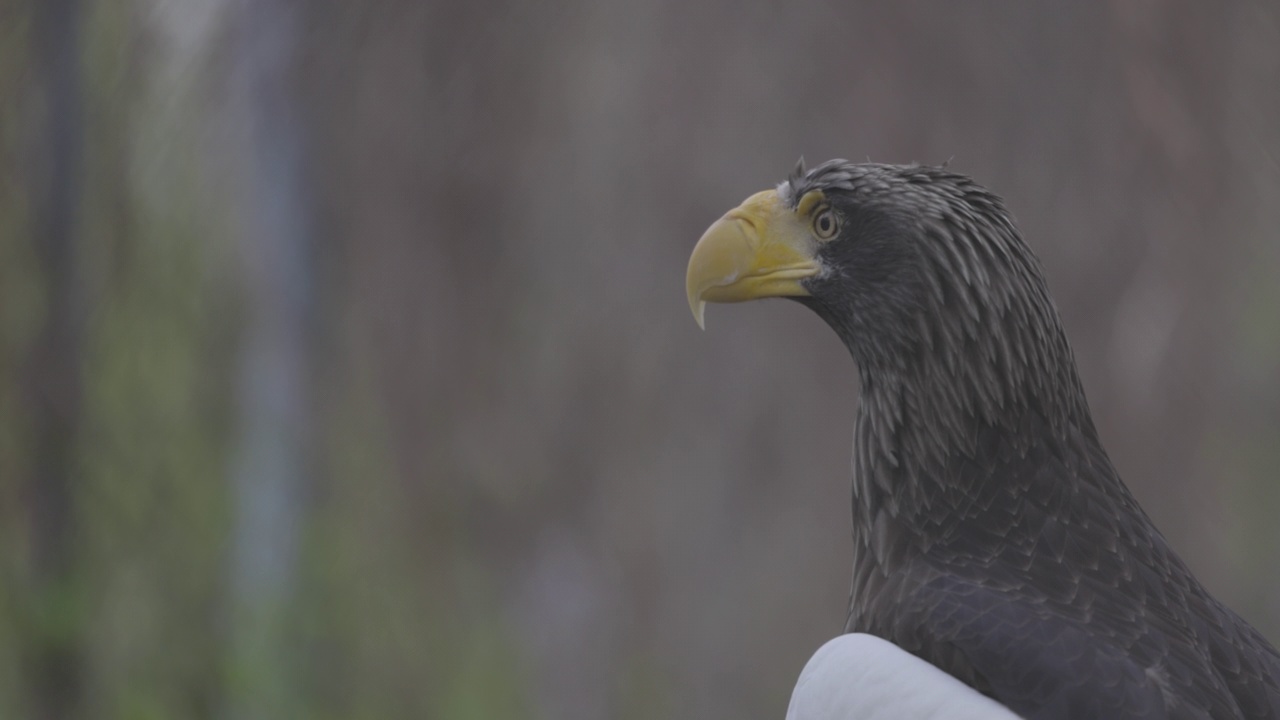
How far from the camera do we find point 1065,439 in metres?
1.95

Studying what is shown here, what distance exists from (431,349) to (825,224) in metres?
2.59

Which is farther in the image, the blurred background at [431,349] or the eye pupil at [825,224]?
the blurred background at [431,349]

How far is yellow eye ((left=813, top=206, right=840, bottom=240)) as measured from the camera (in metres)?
2.12

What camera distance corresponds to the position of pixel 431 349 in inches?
177

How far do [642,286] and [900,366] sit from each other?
249cm

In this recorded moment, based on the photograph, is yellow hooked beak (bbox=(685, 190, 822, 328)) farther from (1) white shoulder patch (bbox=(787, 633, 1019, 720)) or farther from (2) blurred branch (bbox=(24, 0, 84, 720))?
(2) blurred branch (bbox=(24, 0, 84, 720))

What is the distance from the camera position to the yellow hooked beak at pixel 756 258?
2129mm

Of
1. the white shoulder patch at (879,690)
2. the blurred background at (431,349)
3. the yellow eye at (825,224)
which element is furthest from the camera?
the blurred background at (431,349)

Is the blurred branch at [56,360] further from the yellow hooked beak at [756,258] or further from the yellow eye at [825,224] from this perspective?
the yellow eye at [825,224]

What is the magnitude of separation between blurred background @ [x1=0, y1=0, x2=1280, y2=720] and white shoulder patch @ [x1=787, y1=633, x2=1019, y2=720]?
2727 mm

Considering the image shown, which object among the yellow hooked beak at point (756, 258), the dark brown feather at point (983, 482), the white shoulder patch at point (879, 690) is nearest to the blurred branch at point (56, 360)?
the yellow hooked beak at point (756, 258)

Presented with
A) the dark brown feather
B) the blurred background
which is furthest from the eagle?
the blurred background

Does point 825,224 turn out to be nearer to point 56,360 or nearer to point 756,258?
point 756,258

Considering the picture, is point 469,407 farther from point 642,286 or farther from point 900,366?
point 900,366
